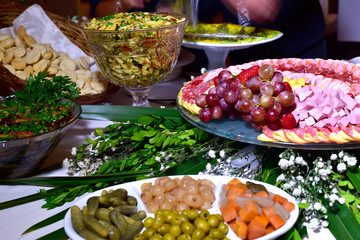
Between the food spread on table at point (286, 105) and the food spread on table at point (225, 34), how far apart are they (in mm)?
486

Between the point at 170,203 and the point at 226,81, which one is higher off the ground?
the point at 226,81

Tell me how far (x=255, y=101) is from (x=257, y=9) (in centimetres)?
115

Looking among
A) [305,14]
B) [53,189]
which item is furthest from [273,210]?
[305,14]

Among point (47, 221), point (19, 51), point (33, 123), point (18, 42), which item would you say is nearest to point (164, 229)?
point (47, 221)

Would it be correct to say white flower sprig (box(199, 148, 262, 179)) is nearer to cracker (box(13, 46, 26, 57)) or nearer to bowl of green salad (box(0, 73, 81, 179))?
bowl of green salad (box(0, 73, 81, 179))

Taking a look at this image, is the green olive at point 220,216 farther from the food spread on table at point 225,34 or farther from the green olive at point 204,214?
the food spread on table at point 225,34

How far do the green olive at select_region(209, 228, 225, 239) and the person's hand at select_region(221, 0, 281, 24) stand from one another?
Result: 1.41 meters

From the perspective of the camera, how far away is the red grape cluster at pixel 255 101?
0.94m

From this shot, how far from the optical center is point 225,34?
5.37 ft

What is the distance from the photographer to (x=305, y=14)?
2213mm

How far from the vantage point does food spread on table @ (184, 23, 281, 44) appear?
1576mm

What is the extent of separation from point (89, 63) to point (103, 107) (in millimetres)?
407

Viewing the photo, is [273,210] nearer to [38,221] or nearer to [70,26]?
[38,221]

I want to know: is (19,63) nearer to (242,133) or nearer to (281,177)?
(242,133)
